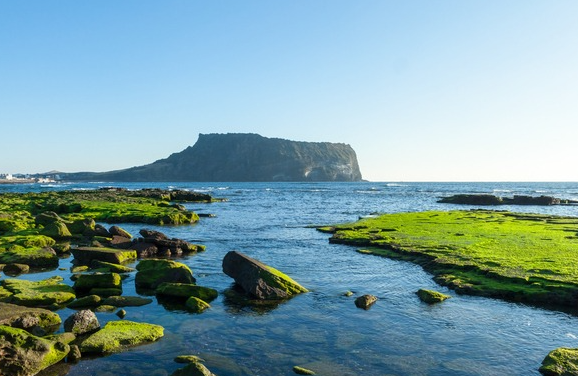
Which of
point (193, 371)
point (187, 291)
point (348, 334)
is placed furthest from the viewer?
point (187, 291)

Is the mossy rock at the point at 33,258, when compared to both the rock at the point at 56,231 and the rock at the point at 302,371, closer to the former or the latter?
the rock at the point at 56,231

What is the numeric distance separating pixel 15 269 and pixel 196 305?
14.1 m

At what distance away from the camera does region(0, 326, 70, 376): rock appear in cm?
1278

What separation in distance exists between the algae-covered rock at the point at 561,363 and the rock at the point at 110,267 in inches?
876

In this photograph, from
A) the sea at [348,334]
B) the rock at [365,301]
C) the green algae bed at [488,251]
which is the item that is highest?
the green algae bed at [488,251]

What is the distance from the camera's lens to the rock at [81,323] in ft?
52.0

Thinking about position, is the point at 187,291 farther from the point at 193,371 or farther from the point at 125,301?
the point at 193,371

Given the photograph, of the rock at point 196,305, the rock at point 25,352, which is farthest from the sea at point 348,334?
the rock at point 25,352

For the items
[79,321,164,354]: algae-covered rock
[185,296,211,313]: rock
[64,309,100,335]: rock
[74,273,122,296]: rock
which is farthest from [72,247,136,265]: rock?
[79,321,164,354]: algae-covered rock

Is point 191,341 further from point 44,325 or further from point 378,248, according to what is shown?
point 378,248

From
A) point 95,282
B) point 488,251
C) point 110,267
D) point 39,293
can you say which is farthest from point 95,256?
point 488,251

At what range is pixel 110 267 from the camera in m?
Answer: 26.8

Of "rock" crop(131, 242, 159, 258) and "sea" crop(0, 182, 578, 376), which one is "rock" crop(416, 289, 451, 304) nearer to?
"sea" crop(0, 182, 578, 376)

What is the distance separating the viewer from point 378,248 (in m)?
35.3
